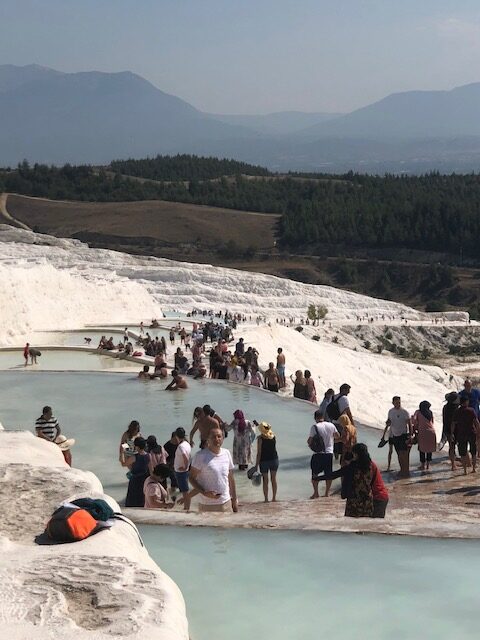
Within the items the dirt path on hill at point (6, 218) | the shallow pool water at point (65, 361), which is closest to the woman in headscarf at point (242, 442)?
the shallow pool water at point (65, 361)

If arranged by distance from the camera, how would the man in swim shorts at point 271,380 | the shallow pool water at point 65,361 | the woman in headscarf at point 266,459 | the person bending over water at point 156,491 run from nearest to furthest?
1. the person bending over water at point 156,491
2. the woman in headscarf at point 266,459
3. the man in swim shorts at point 271,380
4. the shallow pool water at point 65,361

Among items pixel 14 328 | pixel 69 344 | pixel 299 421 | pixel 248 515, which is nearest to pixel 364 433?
pixel 299 421

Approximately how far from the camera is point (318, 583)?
5.77 m

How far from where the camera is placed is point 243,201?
128250mm

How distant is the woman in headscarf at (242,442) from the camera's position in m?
11.2

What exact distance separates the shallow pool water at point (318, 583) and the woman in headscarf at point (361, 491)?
1.11 m

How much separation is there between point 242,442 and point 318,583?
5.52m

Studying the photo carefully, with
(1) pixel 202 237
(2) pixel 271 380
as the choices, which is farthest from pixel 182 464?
(1) pixel 202 237

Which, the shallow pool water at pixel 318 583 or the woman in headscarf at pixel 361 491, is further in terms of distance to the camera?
the woman in headscarf at pixel 361 491

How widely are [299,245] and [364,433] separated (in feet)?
300

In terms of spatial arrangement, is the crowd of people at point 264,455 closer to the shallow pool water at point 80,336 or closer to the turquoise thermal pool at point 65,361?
the turquoise thermal pool at point 65,361

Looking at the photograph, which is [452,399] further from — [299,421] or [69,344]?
[69,344]

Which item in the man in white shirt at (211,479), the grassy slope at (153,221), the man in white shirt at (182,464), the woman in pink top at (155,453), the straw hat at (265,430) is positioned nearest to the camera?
the man in white shirt at (211,479)

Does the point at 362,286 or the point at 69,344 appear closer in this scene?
the point at 69,344
